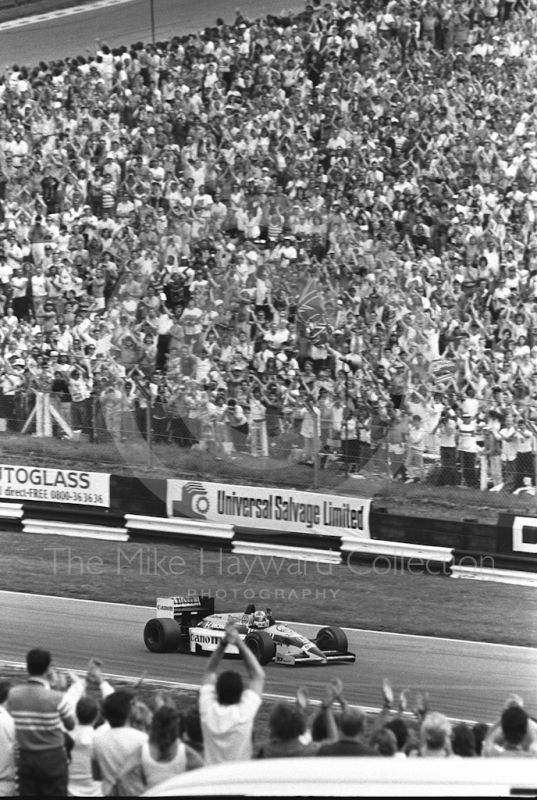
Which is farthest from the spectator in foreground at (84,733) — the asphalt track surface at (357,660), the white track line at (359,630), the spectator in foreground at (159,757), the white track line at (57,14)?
the white track line at (57,14)

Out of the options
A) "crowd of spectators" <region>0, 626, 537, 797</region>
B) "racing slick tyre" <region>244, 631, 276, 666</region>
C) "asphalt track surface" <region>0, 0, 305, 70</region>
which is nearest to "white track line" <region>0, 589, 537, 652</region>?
"racing slick tyre" <region>244, 631, 276, 666</region>

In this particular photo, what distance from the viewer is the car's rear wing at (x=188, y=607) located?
14.7 metres

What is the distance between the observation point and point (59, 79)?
2747cm

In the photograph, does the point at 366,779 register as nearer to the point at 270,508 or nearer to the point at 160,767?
the point at 160,767

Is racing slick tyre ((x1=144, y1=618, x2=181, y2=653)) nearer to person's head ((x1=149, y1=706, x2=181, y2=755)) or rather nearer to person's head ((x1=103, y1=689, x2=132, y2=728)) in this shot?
person's head ((x1=103, y1=689, x2=132, y2=728))

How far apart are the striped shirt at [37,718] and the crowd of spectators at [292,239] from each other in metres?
9.94

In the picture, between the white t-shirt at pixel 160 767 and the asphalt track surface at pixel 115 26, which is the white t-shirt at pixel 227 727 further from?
the asphalt track surface at pixel 115 26

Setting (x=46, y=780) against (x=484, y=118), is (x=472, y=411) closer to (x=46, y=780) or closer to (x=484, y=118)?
(x=484, y=118)

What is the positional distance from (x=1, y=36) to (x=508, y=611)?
25.3 metres

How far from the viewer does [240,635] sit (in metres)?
14.1

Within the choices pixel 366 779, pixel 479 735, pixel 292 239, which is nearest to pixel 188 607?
pixel 479 735

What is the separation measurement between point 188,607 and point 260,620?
3.58 ft

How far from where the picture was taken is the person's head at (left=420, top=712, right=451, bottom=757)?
6.58 metres

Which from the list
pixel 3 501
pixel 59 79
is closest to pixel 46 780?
pixel 3 501
